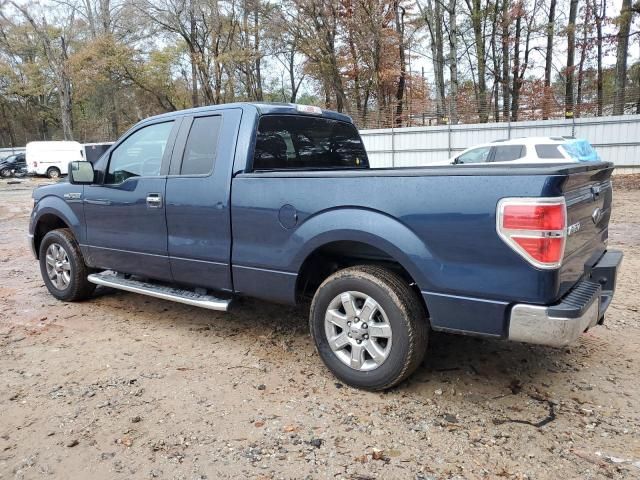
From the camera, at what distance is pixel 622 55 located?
67.0 ft

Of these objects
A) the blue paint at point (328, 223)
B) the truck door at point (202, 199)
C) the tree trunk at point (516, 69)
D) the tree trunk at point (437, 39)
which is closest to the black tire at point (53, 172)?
the tree trunk at point (437, 39)

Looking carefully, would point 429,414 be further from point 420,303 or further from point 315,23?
point 315,23

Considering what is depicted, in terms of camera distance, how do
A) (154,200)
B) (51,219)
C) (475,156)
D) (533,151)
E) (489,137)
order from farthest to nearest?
1. (489,137)
2. (475,156)
3. (533,151)
4. (51,219)
5. (154,200)

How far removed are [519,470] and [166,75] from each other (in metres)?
38.4

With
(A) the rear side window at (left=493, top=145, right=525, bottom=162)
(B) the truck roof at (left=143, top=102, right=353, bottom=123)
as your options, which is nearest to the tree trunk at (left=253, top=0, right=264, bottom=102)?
(A) the rear side window at (left=493, top=145, right=525, bottom=162)

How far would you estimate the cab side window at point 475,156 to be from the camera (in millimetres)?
11555

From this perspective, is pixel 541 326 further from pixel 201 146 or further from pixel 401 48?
pixel 401 48

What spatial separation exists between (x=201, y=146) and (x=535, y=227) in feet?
8.61

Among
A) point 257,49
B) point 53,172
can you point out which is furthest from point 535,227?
point 257,49

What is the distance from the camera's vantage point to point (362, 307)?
3.24 m

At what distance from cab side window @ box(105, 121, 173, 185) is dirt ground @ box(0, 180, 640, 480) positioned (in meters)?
1.36

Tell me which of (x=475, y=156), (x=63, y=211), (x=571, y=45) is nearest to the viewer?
(x=63, y=211)

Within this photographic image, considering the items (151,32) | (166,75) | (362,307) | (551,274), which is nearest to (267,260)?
(362,307)

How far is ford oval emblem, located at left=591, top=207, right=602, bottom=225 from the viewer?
3.27 meters
